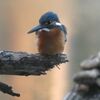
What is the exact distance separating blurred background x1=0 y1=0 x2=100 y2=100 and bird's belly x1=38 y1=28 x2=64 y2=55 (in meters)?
2.53

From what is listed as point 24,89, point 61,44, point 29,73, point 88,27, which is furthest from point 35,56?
point 88,27

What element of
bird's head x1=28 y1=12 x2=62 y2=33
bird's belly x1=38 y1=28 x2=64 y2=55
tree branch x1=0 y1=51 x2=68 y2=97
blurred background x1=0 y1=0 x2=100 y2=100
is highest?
blurred background x1=0 y1=0 x2=100 y2=100

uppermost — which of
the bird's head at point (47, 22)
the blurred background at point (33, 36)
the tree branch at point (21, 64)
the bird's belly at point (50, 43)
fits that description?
the blurred background at point (33, 36)

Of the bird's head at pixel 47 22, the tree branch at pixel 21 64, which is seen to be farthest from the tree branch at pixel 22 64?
the bird's head at pixel 47 22

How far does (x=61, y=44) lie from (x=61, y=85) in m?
2.65

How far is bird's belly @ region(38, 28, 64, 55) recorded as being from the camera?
1.78 metres

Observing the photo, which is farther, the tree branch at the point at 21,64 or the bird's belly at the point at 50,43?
the bird's belly at the point at 50,43

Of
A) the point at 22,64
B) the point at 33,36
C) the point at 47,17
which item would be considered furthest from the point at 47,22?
the point at 33,36

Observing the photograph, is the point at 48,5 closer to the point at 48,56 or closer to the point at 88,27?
the point at 88,27

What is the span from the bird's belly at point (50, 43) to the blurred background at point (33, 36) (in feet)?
8.28

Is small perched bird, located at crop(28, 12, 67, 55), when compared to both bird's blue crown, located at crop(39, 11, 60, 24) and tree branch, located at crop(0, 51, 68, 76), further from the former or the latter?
tree branch, located at crop(0, 51, 68, 76)

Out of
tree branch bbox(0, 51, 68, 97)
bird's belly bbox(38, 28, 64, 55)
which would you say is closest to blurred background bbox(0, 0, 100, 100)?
bird's belly bbox(38, 28, 64, 55)

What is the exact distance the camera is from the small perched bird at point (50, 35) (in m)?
1.75

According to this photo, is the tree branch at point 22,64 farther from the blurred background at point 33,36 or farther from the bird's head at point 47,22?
the blurred background at point 33,36
